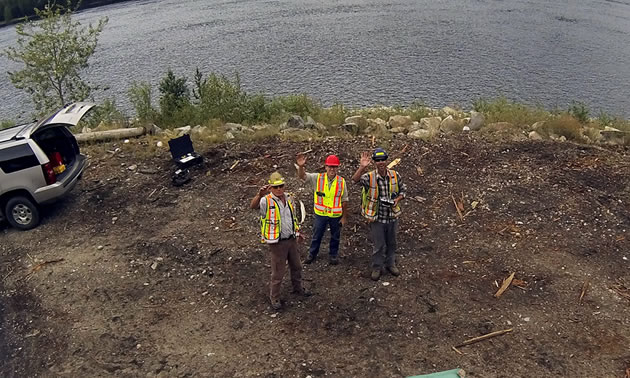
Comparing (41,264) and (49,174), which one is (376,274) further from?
(49,174)

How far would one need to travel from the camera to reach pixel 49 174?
9.84 metres

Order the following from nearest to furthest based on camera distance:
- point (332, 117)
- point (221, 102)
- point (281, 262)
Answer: point (281, 262) → point (332, 117) → point (221, 102)

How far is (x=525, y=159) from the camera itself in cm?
1187

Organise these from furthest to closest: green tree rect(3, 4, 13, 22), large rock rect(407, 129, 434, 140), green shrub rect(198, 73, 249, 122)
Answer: green tree rect(3, 4, 13, 22), green shrub rect(198, 73, 249, 122), large rock rect(407, 129, 434, 140)

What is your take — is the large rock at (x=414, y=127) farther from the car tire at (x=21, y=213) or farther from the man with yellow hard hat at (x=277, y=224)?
the car tire at (x=21, y=213)

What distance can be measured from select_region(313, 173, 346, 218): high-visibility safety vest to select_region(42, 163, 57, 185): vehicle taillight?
17.4 ft

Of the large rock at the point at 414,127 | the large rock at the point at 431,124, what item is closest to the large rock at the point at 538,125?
the large rock at the point at 431,124

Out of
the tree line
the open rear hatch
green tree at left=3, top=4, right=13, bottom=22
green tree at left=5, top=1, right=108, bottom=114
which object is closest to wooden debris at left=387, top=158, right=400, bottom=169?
the open rear hatch

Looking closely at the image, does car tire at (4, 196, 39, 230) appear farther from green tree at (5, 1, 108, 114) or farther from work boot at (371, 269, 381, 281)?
green tree at (5, 1, 108, 114)

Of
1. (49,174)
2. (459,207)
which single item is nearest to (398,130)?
(459,207)

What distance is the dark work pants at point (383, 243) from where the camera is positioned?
25.6 ft

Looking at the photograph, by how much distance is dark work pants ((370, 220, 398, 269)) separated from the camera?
25.6 feet

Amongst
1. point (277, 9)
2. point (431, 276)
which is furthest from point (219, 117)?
point (277, 9)

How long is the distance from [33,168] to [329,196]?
5687mm
